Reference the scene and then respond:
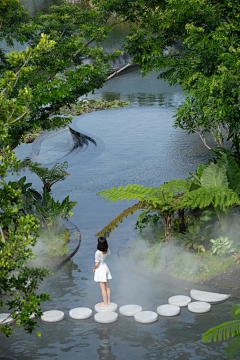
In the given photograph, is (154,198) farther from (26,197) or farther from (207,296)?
(26,197)

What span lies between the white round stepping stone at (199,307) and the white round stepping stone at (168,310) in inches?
8.2

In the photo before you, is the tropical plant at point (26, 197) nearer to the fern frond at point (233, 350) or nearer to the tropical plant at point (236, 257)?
the tropical plant at point (236, 257)

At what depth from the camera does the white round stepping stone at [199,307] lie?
6.55m

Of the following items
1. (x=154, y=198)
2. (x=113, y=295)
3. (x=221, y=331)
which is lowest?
(x=113, y=295)

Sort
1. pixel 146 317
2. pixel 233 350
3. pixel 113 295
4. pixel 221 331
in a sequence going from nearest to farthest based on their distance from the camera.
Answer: pixel 221 331 → pixel 233 350 → pixel 146 317 → pixel 113 295

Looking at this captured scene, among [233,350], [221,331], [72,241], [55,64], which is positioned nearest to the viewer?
[221,331]

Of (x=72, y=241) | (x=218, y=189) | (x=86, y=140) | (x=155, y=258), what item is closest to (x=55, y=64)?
(x=72, y=241)

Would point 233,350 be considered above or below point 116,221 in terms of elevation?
below

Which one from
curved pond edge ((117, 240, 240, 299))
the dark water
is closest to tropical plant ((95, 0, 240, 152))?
curved pond edge ((117, 240, 240, 299))

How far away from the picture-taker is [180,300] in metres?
6.84

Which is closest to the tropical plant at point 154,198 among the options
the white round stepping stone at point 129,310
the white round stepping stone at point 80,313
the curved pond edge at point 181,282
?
the curved pond edge at point 181,282

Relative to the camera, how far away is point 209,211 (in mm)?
8305

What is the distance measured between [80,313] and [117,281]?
1282 mm

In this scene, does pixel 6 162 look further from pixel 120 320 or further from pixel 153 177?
pixel 153 177
